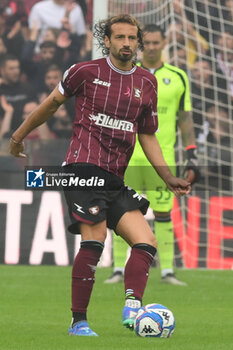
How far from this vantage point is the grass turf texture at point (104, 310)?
4680 millimetres

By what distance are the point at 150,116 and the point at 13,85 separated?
27.4 feet

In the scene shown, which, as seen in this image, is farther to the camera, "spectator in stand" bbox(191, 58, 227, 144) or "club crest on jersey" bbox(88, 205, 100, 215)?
"spectator in stand" bbox(191, 58, 227, 144)

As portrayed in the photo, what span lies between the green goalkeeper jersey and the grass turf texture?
52.1 inches

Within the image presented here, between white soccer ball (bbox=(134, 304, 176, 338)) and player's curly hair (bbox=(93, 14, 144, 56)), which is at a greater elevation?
player's curly hair (bbox=(93, 14, 144, 56))

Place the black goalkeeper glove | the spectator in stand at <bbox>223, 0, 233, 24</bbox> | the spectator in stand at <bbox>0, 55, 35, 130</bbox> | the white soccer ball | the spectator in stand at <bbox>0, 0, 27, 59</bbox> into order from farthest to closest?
the spectator in stand at <bbox>0, 0, 27, 59</bbox> < the spectator in stand at <bbox>0, 55, 35, 130</bbox> < the spectator in stand at <bbox>223, 0, 233, 24</bbox> < the black goalkeeper glove < the white soccer ball

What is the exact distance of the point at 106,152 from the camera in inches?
203

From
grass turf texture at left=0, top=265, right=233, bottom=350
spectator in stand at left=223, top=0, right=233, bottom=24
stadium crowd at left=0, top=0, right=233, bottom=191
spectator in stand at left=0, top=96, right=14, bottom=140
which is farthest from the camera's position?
spectator in stand at left=0, top=96, right=14, bottom=140

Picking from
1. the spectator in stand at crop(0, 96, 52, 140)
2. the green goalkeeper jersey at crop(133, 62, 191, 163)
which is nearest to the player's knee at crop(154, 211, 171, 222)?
the green goalkeeper jersey at crop(133, 62, 191, 163)

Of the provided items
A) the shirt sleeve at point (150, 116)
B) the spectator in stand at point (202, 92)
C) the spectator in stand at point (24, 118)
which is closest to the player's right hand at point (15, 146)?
the shirt sleeve at point (150, 116)

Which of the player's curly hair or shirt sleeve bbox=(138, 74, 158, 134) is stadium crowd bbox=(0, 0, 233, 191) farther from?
shirt sleeve bbox=(138, 74, 158, 134)

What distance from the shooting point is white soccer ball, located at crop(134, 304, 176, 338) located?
488 centimetres

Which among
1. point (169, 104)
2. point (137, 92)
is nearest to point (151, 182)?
point (169, 104)

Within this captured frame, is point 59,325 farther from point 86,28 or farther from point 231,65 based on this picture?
point 86,28

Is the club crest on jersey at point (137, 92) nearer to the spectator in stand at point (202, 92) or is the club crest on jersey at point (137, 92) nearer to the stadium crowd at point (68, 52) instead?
the stadium crowd at point (68, 52)
